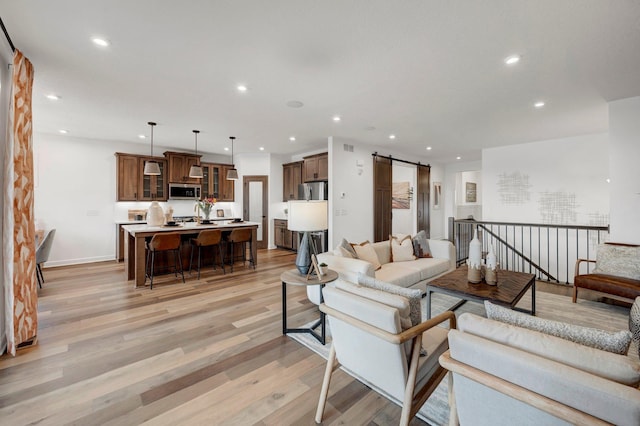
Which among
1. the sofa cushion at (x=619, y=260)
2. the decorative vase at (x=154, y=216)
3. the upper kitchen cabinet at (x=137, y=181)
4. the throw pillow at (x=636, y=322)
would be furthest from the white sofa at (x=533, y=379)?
the upper kitchen cabinet at (x=137, y=181)

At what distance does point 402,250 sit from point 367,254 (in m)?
0.83

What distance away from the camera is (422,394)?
1531mm

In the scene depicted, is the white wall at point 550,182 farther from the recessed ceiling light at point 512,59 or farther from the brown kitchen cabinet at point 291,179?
the brown kitchen cabinet at point 291,179

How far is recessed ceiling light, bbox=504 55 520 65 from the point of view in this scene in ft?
8.57

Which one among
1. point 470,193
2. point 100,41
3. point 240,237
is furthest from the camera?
point 470,193

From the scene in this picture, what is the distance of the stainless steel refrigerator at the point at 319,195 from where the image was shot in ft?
20.1

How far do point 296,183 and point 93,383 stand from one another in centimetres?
610

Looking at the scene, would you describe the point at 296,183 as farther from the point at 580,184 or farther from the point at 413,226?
the point at 580,184

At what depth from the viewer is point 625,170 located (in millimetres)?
3639

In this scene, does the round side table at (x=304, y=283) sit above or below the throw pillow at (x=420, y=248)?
below

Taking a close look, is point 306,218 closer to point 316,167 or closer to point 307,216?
point 307,216

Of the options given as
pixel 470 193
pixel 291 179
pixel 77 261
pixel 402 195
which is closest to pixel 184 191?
pixel 77 261

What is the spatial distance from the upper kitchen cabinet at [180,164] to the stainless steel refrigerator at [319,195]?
122 inches

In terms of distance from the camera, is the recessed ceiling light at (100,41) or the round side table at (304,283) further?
the round side table at (304,283)
